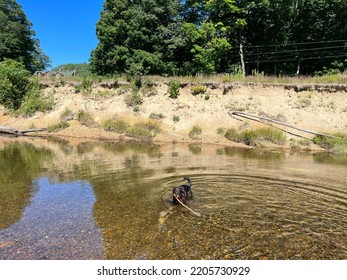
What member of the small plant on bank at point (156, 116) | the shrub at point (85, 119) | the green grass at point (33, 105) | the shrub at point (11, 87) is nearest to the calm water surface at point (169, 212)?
the small plant on bank at point (156, 116)

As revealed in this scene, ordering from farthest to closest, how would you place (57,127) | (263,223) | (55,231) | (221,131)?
(57,127) → (221,131) → (263,223) → (55,231)

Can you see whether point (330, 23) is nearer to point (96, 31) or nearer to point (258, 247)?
point (96, 31)

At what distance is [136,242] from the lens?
5.34 meters

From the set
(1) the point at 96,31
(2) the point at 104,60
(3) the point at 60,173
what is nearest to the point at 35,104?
(2) the point at 104,60

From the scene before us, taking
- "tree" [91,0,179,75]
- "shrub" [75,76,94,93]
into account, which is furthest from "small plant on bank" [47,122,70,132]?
"tree" [91,0,179,75]

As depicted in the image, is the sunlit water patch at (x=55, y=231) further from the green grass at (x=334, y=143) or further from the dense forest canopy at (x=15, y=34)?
the dense forest canopy at (x=15, y=34)

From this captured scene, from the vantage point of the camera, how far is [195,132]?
22.2 meters

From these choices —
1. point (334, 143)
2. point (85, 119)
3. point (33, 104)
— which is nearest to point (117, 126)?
point (85, 119)

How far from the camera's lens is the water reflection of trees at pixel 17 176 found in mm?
6891

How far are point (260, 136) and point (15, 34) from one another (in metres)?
41.3

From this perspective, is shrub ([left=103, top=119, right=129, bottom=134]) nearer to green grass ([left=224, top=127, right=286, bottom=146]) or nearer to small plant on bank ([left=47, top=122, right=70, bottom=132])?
small plant on bank ([left=47, top=122, right=70, bottom=132])

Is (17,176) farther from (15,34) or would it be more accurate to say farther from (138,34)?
(15,34)

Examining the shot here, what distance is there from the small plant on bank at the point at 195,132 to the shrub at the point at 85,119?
9.16 metres

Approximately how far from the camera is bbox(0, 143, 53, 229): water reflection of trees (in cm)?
689
